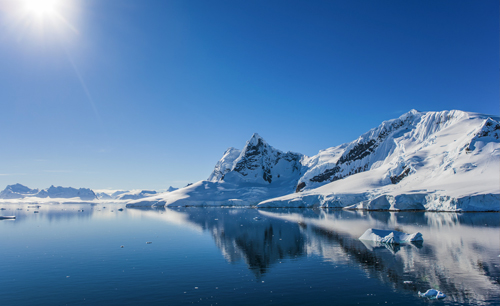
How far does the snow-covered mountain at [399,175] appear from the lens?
73.7 meters

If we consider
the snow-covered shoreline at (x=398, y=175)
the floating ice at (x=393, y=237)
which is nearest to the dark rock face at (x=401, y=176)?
the snow-covered shoreline at (x=398, y=175)

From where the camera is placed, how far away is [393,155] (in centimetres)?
12500

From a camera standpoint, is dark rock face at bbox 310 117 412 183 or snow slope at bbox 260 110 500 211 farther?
dark rock face at bbox 310 117 412 183

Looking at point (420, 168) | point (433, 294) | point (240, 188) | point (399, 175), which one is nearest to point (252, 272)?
point (433, 294)

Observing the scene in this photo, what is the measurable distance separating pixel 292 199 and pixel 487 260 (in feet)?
293

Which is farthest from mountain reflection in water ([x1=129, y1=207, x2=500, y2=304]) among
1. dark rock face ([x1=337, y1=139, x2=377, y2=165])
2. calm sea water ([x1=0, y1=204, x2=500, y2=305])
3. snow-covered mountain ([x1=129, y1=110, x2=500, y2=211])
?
dark rock face ([x1=337, y1=139, x2=377, y2=165])

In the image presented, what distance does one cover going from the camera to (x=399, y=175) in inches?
3962

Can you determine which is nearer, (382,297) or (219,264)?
(382,297)

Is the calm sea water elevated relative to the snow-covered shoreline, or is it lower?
lower

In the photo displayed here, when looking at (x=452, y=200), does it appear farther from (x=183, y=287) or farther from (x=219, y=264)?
(x=183, y=287)

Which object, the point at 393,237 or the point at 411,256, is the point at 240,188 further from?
the point at 411,256

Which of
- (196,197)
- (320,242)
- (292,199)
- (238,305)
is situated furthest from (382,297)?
(196,197)

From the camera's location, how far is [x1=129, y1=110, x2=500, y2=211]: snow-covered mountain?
2901 inches

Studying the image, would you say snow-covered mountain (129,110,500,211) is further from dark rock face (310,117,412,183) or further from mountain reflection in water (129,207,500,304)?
mountain reflection in water (129,207,500,304)
